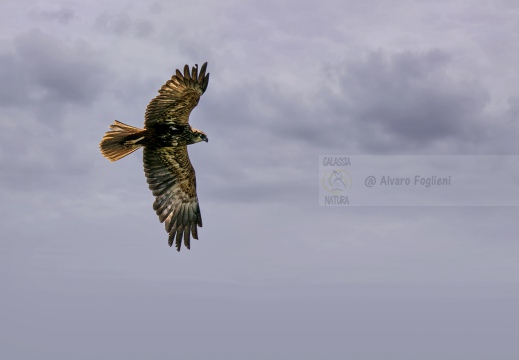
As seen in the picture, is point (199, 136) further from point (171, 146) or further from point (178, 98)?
point (178, 98)

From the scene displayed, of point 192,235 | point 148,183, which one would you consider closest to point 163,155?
point 148,183

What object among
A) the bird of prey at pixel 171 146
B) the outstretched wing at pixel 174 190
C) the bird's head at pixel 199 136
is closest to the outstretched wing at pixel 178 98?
the bird of prey at pixel 171 146

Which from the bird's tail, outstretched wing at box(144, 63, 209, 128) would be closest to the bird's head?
outstretched wing at box(144, 63, 209, 128)

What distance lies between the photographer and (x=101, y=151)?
690 inches

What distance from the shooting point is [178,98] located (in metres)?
16.8

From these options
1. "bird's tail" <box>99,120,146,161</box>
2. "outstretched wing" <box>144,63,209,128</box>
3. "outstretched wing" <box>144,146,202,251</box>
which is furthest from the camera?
"outstretched wing" <box>144,146,202,251</box>

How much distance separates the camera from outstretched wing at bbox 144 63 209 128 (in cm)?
1652

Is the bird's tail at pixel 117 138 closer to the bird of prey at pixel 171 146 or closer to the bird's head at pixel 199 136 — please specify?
the bird of prey at pixel 171 146

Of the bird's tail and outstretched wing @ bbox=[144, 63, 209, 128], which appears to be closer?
outstretched wing @ bbox=[144, 63, 209, 128]

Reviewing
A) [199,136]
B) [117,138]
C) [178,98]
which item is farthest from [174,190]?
[178,98]

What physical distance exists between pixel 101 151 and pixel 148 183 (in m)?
1.60

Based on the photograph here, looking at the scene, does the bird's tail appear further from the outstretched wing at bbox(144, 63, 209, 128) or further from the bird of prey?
the outstretched wing at bbox(144, 63, 209, 128)

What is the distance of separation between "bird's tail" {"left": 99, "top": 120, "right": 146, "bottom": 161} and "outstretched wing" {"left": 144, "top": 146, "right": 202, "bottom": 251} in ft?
2.69

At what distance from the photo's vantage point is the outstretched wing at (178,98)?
16516 mm
